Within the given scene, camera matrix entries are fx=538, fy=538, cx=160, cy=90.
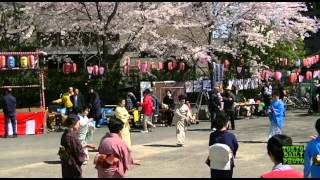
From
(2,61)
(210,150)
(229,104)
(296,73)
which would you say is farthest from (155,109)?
(210,150)

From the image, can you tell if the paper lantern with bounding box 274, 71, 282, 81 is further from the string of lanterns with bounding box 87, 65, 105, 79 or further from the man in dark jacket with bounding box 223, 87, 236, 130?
the man in dark jacket with bounding box 223, 87, 236, 130

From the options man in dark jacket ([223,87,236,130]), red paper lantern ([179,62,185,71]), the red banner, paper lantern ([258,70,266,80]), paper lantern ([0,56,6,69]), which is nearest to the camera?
man in dark jacket ([223,87,236,130])

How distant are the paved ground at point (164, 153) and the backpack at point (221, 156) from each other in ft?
12.2

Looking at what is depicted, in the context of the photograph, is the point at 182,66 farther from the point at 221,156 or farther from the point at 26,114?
the point at 221,156

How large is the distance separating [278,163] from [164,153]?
9.67 m

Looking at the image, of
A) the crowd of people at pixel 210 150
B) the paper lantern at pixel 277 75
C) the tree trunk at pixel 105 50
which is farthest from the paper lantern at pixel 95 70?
the crowd of people at pixel 210 150

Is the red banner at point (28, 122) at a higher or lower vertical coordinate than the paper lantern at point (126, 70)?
lower

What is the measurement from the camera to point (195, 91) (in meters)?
26.7

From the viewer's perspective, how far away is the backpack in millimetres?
7035

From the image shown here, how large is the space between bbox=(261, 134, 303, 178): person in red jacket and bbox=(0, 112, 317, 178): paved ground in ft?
20.5

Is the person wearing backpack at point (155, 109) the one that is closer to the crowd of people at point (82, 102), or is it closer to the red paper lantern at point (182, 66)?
the crowd of people at point (82, 102)

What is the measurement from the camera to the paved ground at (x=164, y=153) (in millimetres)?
11508

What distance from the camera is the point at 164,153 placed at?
14.1 m

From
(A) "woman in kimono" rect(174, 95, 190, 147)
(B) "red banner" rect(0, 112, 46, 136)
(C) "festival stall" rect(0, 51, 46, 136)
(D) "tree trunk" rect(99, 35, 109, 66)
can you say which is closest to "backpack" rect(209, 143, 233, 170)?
(A) "woman in kimono" rect(174, 95, 190, 147)
